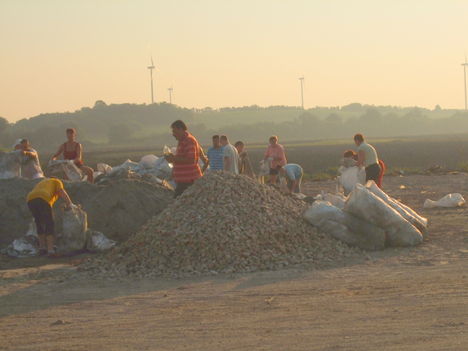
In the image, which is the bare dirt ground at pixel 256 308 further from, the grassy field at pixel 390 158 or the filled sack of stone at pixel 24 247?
the grassy field at pixel 390 158

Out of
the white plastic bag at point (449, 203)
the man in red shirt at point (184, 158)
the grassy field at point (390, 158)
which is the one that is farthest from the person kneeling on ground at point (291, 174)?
the grassy field at point (390, 158)

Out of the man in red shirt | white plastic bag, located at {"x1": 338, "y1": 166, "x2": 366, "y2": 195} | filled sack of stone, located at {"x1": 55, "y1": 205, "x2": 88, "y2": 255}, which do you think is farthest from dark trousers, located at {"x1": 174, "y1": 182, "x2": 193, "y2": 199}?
white plastic bag, located at {"x1": 338, "y1": 166, "x2": 366, "y2": 195}

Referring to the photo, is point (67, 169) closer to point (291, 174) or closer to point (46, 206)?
point (46, 206)

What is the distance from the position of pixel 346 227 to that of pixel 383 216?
0.49m

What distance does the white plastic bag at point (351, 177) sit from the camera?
14062 mm

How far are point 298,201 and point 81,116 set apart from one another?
13185 cm

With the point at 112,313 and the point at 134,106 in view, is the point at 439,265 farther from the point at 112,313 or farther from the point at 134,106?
the point at 134,106

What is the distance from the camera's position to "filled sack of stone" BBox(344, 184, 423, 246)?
1098cm

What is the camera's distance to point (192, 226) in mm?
10438

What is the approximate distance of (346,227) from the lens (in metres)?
11.1

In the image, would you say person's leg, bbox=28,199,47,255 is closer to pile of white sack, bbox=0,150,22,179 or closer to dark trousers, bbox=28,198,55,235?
dark trousers, bbox=28,198,55,235

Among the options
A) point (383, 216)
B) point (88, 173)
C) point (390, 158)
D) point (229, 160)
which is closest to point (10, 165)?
point (88, 173)

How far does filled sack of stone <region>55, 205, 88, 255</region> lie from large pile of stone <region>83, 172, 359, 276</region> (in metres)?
1.20

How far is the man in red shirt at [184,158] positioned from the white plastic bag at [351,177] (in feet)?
11.4
